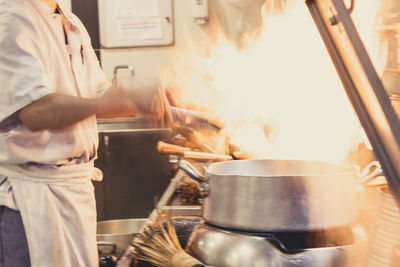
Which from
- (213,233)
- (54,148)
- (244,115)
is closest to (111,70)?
(244,115)

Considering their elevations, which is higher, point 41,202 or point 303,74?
point 303,74

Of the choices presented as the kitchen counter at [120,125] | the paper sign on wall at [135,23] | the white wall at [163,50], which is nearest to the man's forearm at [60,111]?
the kitchen counter at [120,125]

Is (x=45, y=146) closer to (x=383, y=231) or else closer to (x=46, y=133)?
(x=46, y=133)

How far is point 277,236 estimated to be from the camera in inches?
28.8

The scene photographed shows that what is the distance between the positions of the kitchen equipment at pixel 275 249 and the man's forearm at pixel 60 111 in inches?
17.0

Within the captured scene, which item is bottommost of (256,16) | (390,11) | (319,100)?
(319,100)

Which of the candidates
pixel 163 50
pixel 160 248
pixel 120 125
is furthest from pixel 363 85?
pixel 163 50

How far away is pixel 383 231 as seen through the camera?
0.75 m

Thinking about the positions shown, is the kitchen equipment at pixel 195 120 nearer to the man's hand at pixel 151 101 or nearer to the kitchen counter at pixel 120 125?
the man's hand at pixel 151 101

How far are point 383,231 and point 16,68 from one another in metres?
0.99

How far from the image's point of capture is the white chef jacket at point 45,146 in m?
1.11

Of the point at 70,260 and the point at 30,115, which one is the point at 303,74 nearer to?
the point at 30,115

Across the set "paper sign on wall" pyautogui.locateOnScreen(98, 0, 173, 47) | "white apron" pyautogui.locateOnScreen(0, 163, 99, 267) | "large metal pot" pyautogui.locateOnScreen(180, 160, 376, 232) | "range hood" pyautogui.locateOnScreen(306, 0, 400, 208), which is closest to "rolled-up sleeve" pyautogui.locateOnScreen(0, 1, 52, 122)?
"white apron" pyautogui.locateOnScreen(0, 163, 99, 267)

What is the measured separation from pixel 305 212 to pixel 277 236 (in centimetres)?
7
